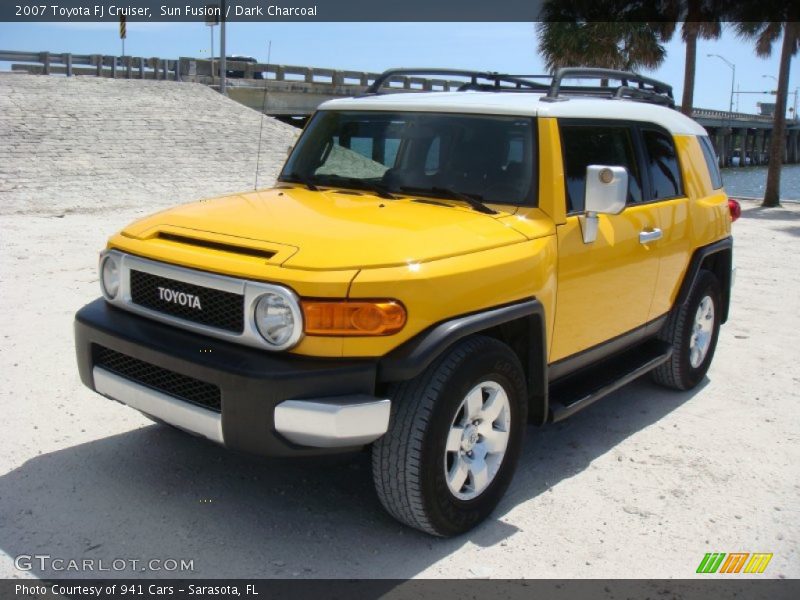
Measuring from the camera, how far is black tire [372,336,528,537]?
10.9ft

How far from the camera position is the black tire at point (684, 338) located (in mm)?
5598

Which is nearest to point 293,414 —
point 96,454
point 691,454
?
point 96,454

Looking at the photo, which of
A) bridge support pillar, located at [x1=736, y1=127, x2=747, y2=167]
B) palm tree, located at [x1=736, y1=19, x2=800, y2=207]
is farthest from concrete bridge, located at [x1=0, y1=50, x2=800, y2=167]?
bridge support pillar, located at [x1=736, y1=127, x2=747, y2=167]

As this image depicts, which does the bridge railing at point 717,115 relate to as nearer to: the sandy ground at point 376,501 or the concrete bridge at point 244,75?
the concrete bridge at point 244,75

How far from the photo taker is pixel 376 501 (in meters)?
4.04

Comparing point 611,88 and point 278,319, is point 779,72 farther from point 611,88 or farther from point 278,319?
point 278,319

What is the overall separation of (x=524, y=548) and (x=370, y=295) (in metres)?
1.37

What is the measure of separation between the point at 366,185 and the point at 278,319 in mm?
1488

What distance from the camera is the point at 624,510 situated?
405 centimetres

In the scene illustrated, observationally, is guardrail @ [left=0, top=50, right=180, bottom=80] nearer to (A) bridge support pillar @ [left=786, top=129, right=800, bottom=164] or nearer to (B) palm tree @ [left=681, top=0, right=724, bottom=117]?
(B) palm tree @ [left=681, top=0, right=724, bottom=117]

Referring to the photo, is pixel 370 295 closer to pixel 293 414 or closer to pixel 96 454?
pixel 293 414

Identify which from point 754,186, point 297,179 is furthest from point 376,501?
point 754,186

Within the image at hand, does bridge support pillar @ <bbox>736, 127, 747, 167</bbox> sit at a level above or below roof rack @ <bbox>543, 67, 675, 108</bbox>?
below

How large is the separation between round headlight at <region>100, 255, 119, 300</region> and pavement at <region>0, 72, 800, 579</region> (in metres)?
0.95
